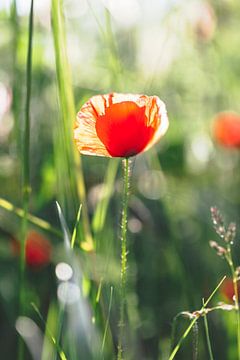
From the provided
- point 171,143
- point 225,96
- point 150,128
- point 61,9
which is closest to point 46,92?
point 171,143

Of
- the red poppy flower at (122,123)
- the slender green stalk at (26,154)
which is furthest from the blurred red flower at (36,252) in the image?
the red poppy flower at (122,123)

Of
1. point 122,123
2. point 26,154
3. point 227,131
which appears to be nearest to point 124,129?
point 122,123

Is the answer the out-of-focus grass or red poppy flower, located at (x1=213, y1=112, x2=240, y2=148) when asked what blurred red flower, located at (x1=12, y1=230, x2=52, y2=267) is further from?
red poppy flower, located at (x1=213, y1=112, x2=240, y2=148)

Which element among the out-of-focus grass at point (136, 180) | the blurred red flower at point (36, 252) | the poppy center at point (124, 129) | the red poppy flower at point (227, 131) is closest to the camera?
the poppy center at point (124, 129)

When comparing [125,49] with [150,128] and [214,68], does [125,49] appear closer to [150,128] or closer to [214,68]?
[214,68]

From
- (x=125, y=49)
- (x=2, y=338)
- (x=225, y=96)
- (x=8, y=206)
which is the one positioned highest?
(x=125, y=49)

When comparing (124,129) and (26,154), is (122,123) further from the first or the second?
(26,154)

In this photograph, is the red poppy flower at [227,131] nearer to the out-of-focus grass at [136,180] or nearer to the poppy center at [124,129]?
the out-of-focus grass at [136,180]
